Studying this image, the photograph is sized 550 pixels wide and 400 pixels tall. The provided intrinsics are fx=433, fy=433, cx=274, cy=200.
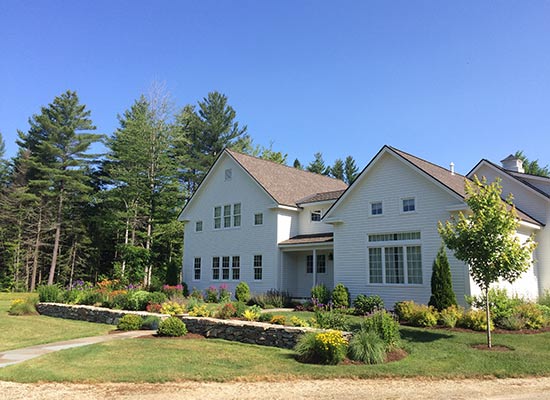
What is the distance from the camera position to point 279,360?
9.62 meters

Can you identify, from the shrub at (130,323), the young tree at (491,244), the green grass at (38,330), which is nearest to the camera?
the young tree at (491,244)

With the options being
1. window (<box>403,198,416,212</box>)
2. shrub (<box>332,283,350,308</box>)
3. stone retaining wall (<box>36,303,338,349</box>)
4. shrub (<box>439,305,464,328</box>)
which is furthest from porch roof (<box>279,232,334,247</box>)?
stone retaining wall (<box>36,303,338,349</box>)

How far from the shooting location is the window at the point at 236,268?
82.3ft

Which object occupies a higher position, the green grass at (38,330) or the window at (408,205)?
the window at (408,205)

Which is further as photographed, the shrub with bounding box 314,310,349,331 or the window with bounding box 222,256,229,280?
the window with bounding box 222,256,229,280

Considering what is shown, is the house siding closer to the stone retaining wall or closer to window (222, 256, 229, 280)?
the stone retaining wall

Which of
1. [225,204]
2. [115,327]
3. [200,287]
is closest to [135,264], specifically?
[200,287]

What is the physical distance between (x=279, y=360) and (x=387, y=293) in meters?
9.69

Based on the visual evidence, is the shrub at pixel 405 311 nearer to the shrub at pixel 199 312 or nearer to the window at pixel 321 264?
the shrub at pixel 199 312

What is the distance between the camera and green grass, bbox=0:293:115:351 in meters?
12.8

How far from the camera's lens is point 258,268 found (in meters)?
24.1

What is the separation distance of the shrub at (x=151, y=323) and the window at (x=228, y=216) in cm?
1173

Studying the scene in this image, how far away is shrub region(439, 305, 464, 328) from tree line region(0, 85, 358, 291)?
79.1 ft

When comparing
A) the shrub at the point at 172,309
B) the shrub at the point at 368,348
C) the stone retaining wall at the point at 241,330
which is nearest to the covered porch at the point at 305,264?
the shrub at the point at 172,309
